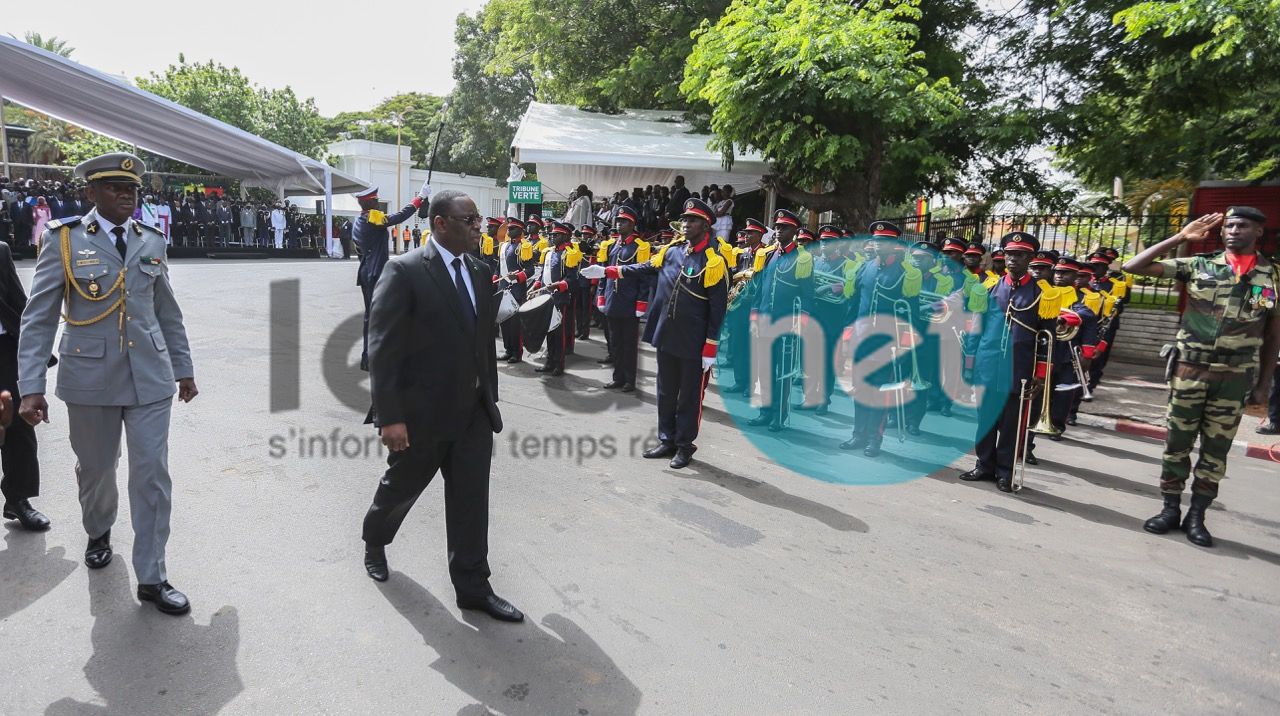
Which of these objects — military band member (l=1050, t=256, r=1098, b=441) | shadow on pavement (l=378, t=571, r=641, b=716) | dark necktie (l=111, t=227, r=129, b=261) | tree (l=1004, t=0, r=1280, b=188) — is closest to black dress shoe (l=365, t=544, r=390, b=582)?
shadow on pavement (l=378, t=571, r=641, b=716)

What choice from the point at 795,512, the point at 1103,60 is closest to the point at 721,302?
the point at 795,512

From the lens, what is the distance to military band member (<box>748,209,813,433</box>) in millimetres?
7246

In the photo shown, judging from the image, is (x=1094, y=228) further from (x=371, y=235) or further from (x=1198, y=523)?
(x=371, y=235)

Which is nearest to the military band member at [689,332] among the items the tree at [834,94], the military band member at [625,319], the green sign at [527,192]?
the military band member at [625,319]

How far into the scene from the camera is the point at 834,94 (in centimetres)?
1090

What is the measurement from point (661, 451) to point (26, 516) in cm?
399

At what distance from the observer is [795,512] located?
16.5 feet

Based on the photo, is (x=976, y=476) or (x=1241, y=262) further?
(x=976, y=476)

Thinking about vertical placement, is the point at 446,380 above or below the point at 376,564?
above

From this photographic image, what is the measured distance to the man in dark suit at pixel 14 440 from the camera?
154 inches

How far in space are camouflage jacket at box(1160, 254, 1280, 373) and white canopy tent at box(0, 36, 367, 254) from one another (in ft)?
67.2

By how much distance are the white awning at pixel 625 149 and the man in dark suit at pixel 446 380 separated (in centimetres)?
1128

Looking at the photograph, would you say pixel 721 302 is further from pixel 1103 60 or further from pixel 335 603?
pixel 1103 60

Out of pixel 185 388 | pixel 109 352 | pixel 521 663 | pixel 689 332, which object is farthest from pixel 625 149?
pixel 521 663
